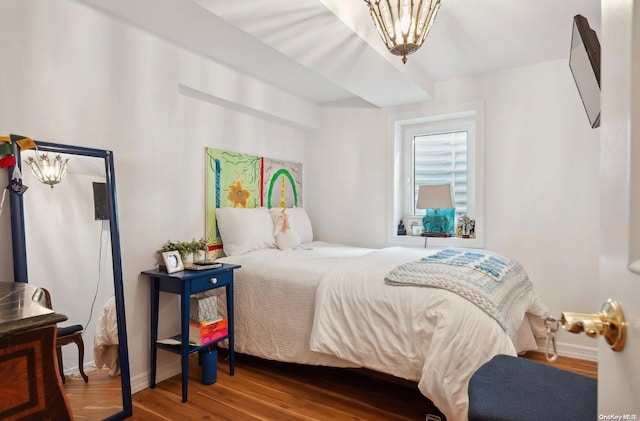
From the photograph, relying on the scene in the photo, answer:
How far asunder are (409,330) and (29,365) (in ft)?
5.38

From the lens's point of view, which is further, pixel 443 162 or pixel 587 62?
pixel 443 162

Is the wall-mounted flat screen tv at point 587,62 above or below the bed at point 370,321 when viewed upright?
above

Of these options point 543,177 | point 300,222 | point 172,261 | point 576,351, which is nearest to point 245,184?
point 300,222

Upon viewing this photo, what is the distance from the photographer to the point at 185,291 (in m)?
2.30

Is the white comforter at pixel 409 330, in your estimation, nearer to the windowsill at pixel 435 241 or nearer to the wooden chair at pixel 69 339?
the windowsill at pixel 435 241

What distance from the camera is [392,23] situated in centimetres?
165

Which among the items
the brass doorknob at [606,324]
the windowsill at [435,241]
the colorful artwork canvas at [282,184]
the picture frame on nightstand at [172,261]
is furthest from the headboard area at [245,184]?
the brass doorknob at [606,324]

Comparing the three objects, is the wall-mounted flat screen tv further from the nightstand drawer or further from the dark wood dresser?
the nightstand drawer

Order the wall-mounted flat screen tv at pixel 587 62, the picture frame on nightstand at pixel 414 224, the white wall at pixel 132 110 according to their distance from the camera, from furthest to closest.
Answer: the picture frame on nightstand at pixel 414 224, the white wall at pixel 132 110, the wall-mounted flat screen tv at pixel 587 62

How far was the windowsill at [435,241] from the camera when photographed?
3453mm

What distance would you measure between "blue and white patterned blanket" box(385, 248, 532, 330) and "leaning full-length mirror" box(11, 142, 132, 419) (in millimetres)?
1617

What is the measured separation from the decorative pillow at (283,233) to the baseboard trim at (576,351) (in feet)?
7.07

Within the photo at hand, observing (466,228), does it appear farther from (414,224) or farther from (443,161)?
(443,161)

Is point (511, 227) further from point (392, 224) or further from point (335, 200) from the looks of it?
point (335, 200)
